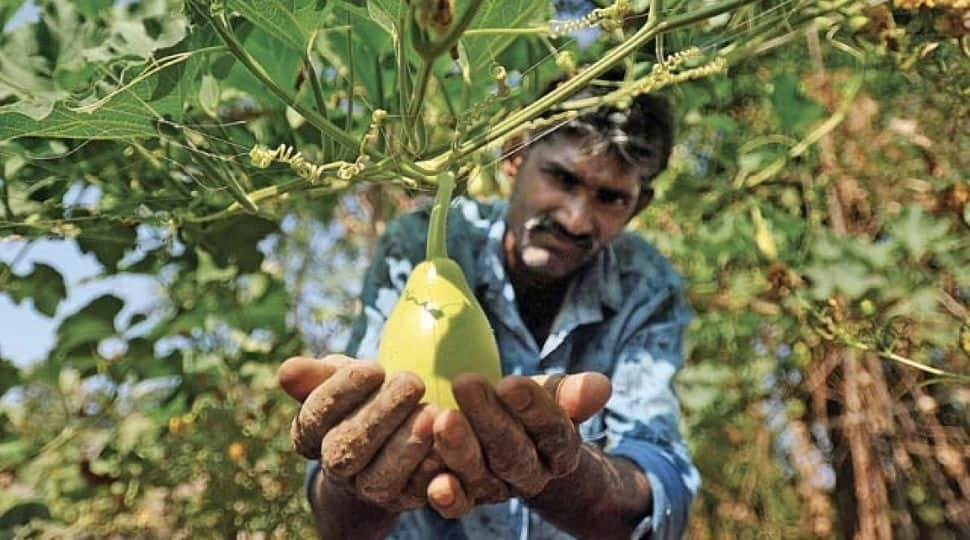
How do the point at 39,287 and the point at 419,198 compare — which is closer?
the point at 39,287

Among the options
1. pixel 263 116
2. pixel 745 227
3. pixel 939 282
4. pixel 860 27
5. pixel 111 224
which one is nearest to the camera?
pixel 860 27

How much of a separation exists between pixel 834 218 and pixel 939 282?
0.46 m

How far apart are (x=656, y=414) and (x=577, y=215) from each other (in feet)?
0.79

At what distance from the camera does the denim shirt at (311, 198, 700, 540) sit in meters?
1.30

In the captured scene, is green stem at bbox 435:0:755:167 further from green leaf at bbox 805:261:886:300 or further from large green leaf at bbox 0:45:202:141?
green leaf at bbox 805:261:886:300

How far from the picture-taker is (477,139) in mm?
857

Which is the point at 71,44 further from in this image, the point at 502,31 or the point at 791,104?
the point at 791,104

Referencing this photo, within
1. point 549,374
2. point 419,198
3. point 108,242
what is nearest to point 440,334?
point 549,374

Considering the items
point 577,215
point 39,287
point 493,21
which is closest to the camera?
point 493,21

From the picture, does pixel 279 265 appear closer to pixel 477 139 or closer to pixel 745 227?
pixel 745 227

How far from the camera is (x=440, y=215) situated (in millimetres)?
851

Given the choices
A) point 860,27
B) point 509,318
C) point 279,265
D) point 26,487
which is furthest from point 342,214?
point 860,27

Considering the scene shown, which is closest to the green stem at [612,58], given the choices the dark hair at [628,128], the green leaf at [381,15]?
the green leaf at [381,15]

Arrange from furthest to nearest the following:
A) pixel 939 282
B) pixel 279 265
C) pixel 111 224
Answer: pixel 279 265
pixel 939 282
pixel 111 224
